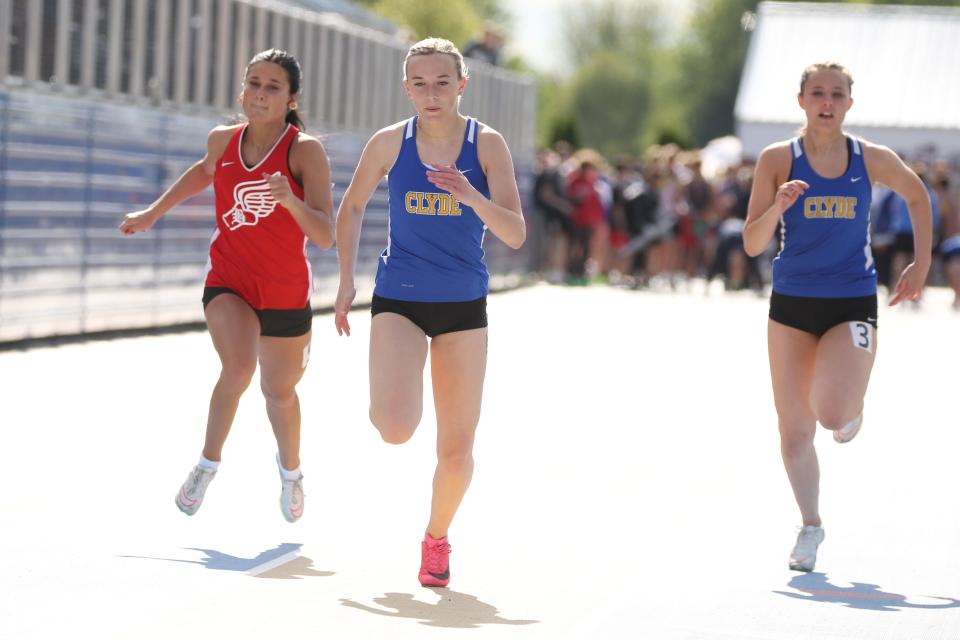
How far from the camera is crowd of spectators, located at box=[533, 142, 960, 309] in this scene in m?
27.8

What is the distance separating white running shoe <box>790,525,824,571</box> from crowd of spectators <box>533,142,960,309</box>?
20.1 meters

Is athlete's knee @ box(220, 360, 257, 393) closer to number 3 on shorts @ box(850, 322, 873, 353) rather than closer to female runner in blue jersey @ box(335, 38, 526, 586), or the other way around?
female runner in blue jersey @ box(335, 38, 526, 586)

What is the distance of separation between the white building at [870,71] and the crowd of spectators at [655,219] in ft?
34.1

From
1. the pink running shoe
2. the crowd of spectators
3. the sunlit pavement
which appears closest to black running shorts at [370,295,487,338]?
the pink running shoe

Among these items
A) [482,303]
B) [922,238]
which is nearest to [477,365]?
[482,303]

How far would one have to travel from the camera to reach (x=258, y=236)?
743 cm

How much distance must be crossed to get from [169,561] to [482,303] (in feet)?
4.84

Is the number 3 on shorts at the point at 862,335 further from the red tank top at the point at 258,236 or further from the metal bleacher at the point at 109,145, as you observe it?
the metal bleacher at the point at 109,145

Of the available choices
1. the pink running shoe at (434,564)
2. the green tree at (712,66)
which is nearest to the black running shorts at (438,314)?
the pink running shoe at (434,564)

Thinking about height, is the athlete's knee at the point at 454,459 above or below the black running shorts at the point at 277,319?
below

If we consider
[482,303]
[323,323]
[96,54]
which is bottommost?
[323,323]

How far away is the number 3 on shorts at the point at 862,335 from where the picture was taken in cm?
735

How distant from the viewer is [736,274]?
28.1 meters

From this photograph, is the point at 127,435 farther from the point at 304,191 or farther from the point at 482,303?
the point at 482,303
